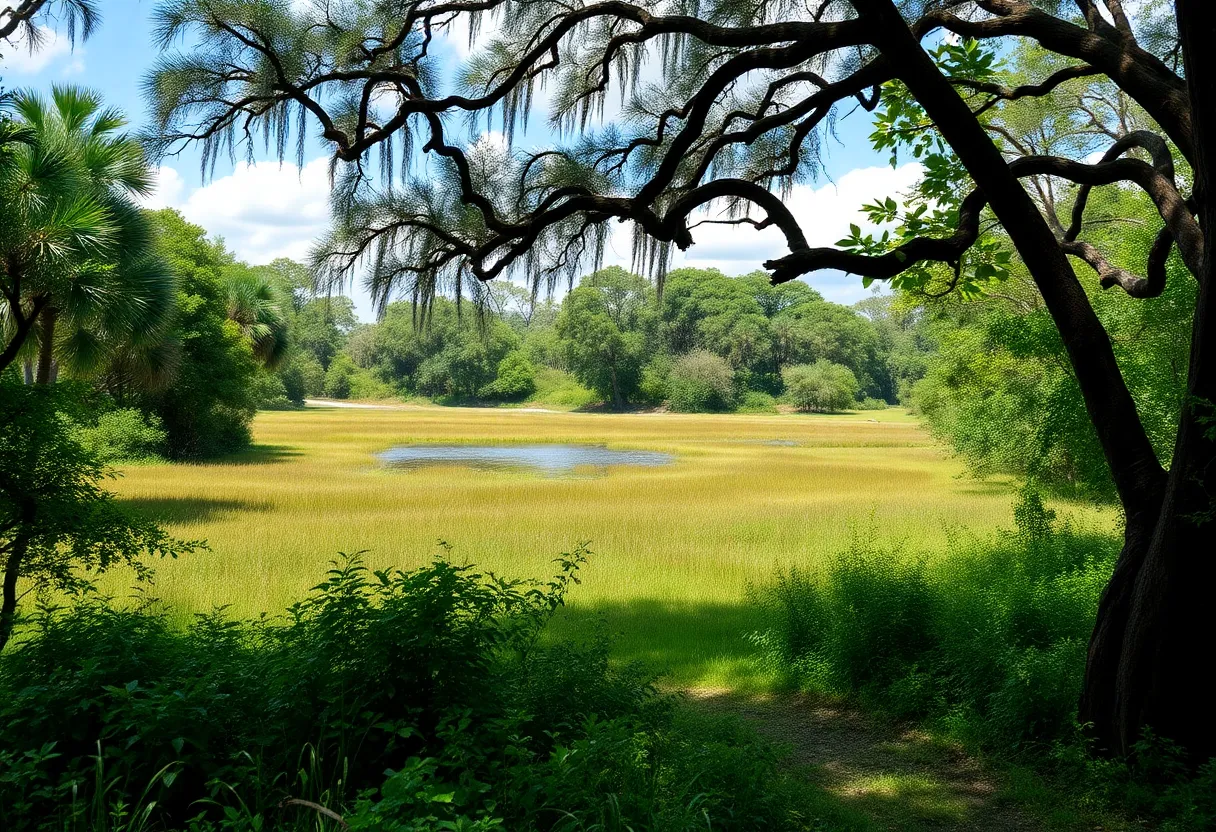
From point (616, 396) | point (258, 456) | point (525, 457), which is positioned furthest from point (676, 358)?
point (258, 456)

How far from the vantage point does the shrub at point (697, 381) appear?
87.1 m

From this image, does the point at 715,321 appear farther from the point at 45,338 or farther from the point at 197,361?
the point at 45,338

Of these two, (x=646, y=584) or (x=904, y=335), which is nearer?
(x=646, y=584)

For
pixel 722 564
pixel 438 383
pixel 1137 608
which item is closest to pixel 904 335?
pixel 438 383

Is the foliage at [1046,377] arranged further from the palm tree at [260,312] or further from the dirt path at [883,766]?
the palm tree at [260,312]

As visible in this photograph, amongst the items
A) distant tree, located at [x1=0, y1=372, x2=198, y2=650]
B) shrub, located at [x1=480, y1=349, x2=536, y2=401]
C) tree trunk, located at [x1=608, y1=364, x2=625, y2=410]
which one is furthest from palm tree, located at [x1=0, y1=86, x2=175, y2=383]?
shrub, located at [x1=480, y1=349, x2=536, y2=401]

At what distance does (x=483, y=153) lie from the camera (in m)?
7.20

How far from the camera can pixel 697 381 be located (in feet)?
286

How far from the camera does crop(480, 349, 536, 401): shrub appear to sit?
9275cm

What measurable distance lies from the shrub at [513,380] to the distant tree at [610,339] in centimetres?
624

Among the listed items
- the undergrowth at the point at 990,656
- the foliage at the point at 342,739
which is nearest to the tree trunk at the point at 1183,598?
the undergrowth at the point at 990,656

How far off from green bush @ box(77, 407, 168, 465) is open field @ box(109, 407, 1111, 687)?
107 centimetres

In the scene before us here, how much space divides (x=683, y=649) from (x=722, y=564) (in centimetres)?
497

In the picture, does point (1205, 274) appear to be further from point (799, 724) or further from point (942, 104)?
point (799, 724)
